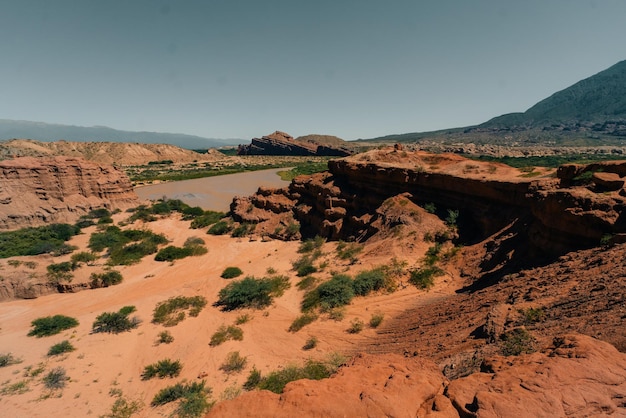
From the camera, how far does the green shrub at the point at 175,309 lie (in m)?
14.0

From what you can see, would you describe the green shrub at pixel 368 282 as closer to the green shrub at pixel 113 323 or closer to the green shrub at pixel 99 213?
the green shrub at pixel 113 323

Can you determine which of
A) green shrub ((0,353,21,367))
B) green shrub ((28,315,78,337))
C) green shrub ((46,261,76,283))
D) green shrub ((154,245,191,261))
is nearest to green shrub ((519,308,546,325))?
green shrub ((0,353,21,367))

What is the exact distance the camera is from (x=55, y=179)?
1294 inches

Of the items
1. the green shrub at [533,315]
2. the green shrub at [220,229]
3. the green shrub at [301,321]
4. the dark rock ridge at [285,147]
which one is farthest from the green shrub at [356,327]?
the dark rock ridge at [285,147]

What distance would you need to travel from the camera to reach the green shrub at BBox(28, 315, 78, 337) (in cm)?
1340

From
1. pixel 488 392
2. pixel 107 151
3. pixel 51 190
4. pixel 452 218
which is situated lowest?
pixel 488 392

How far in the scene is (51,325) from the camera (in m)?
13.7

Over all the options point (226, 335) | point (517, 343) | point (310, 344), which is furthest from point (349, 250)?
point (517, 343)

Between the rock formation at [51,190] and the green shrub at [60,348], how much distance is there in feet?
82.6

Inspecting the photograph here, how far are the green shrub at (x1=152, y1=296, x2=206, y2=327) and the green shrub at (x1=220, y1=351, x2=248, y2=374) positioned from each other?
4309 mm

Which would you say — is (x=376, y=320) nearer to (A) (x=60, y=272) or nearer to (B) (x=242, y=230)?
(B) (x=242, y=230)

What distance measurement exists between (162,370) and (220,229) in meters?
18.4

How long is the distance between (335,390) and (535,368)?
3383 mm

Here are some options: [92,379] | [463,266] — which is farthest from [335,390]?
[463,266]
